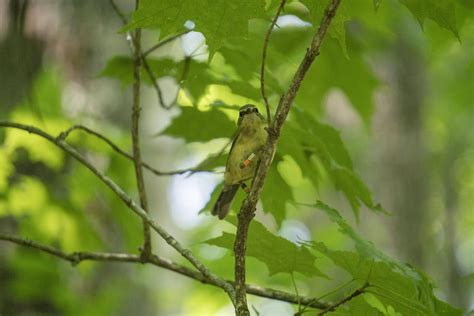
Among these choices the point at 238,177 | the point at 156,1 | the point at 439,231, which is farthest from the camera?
the point at 439,231

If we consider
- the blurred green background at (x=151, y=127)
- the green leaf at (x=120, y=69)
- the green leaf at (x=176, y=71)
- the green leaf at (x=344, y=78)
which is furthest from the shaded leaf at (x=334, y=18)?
the green leaf at (x=344, y=78)

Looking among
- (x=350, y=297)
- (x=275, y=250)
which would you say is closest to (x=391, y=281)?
(x=350, y=297)

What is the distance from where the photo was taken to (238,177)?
8.91 feet

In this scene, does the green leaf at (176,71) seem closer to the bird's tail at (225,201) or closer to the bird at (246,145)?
the bird at (246,145)

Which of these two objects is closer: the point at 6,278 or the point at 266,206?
the point at 266,206

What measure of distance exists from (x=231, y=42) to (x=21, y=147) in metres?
2.28

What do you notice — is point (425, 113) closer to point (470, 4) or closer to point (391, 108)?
point (391, 108)

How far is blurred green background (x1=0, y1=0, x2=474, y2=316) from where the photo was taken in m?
3.15

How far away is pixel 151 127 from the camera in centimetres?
757

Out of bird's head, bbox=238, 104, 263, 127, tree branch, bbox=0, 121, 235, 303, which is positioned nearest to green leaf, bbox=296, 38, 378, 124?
bird's head, bbox=238, 104, 263, 127

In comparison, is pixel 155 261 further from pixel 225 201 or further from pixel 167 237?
pixel 225 201

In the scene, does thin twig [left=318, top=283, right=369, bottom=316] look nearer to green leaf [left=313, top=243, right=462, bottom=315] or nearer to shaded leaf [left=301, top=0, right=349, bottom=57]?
green leaf [left=313, top=243, right=462, bottom=315]

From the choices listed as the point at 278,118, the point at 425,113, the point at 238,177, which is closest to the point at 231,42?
the point at 238,177

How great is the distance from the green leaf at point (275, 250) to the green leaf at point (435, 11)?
853 millimetres
